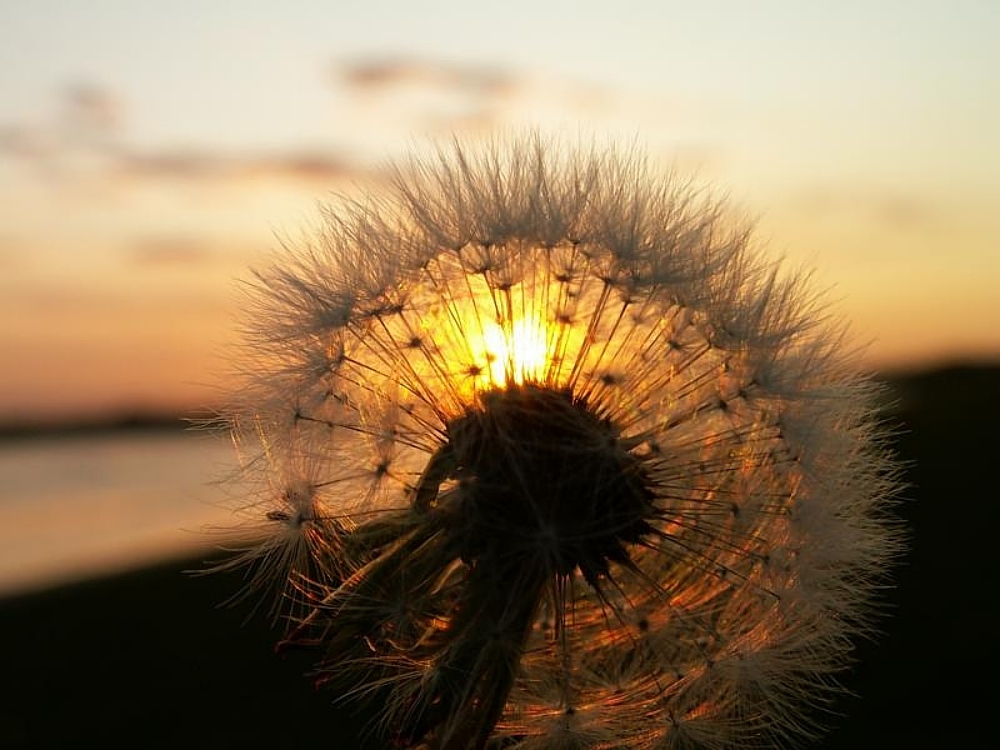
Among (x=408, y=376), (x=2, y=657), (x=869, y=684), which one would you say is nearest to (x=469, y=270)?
(x=408, y=376)

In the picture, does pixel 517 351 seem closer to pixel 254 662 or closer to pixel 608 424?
pixel 608 424

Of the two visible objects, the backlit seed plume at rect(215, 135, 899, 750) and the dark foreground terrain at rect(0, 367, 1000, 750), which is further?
the dark foreground terrain at rect(0, 367, 1000, 750)

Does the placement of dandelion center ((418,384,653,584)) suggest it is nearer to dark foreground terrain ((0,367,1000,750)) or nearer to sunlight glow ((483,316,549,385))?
sunlight glow ((483,316,549,385))

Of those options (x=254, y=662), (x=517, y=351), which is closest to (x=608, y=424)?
(x=517, y=351)

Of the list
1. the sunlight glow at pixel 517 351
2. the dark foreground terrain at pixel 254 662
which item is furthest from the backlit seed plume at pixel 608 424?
the dark foreground terrain at pixel 254 662

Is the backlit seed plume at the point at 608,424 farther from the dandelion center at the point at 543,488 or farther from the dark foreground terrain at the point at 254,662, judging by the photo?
the dark foreground terrain at the point at 254,662

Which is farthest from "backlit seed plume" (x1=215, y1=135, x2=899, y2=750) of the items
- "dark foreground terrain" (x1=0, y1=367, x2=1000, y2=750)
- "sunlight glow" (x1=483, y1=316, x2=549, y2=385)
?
"dark foreground terrain" (x1=0, y1=367, x2=1000, y2=750)
